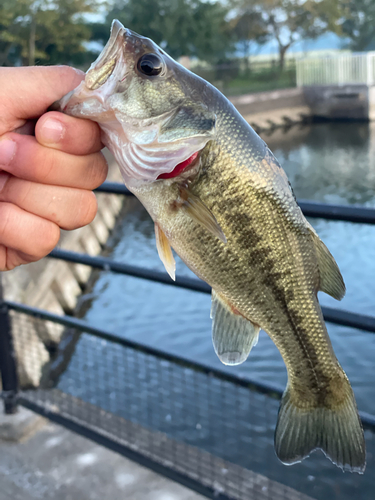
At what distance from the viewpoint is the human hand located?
98 cm

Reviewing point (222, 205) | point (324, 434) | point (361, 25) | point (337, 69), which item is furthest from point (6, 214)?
point (361, 25)

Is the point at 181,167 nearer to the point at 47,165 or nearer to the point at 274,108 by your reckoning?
the point at 47,165

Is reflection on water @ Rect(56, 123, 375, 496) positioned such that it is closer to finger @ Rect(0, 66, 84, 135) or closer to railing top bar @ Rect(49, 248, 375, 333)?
railing top bar @ Rect(49, 248, 375, 333)

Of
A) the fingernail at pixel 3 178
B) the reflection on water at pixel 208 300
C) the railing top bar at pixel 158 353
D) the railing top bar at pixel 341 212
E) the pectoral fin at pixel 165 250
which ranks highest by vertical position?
the fingernail at pixel 3 178

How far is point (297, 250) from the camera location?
0.98 metres

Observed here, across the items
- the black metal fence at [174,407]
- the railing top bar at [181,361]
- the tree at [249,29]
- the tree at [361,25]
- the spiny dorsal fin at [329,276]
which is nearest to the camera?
the spiny dorsal fin at [329,276]

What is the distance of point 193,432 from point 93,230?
667 centimetres

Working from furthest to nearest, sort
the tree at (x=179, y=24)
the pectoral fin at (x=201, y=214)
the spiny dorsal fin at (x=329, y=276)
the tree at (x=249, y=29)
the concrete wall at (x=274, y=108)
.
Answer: the tree at (x=249, y=29), the tree at (x=179, y=24), the concrete wall at (x=274, y=108), the spiny dorsal fin at (x=329, y=276), the pectoral fin at (x=201, y=214)

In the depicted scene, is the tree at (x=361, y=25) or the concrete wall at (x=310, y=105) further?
the tree at (x=361, y=25)

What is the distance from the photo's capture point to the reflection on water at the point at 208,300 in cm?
634

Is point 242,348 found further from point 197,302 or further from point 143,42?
point 197,302

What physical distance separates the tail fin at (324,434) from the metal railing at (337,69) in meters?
24.7

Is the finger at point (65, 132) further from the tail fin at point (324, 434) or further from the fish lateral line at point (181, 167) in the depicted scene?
the tail fin at point (324, 434)

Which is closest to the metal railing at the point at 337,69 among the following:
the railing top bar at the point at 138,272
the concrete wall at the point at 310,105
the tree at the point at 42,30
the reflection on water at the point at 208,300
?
the concrete wall at the point at 310,105
